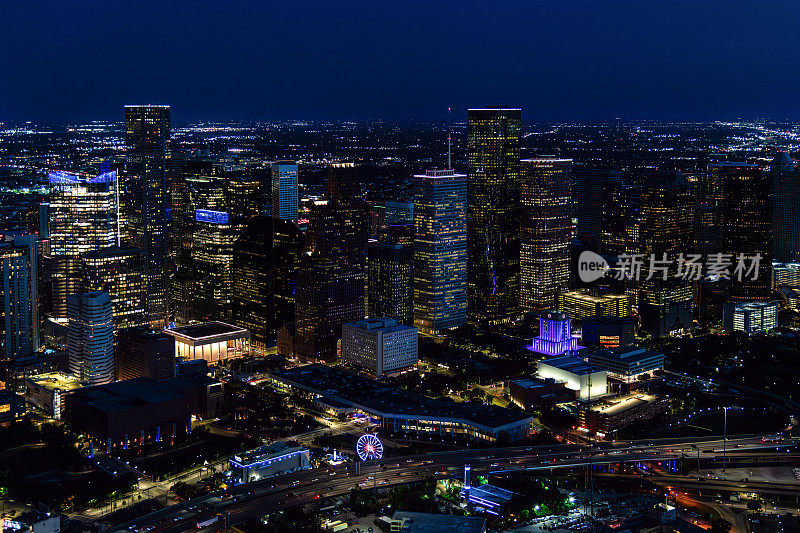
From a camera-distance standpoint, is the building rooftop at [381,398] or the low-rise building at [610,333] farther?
the low-rise building at [610,333]

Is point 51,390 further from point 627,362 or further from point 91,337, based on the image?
point 627,362

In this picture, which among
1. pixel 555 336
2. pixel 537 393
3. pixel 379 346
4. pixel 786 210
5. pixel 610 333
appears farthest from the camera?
pixel 786 210

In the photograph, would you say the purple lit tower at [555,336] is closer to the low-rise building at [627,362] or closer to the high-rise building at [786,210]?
the low-rise building at [627,362]

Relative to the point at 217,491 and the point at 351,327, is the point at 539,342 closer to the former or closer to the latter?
the point at 351,327

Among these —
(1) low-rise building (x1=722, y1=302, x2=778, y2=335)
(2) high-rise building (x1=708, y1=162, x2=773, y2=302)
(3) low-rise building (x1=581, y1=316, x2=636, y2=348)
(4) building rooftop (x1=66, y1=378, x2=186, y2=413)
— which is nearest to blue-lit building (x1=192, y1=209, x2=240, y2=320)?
(4) building rooftop (x1=66, y1=378, x2=186, y2=413)

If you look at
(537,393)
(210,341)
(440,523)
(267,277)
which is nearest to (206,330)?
(210,341)

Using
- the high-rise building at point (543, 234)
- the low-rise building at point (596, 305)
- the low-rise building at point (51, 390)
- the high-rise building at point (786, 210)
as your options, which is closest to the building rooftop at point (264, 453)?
the low-rise building at point (51, 390)

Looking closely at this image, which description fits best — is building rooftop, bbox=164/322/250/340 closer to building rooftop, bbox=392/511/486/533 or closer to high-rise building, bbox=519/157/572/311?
high-rise building, bbox=519/157/572/311

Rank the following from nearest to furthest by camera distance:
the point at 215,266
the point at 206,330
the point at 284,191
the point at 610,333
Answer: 1. the point at 610,333
2. the point at 206,330
3. the point at 215,266
4. the point at 284,191
